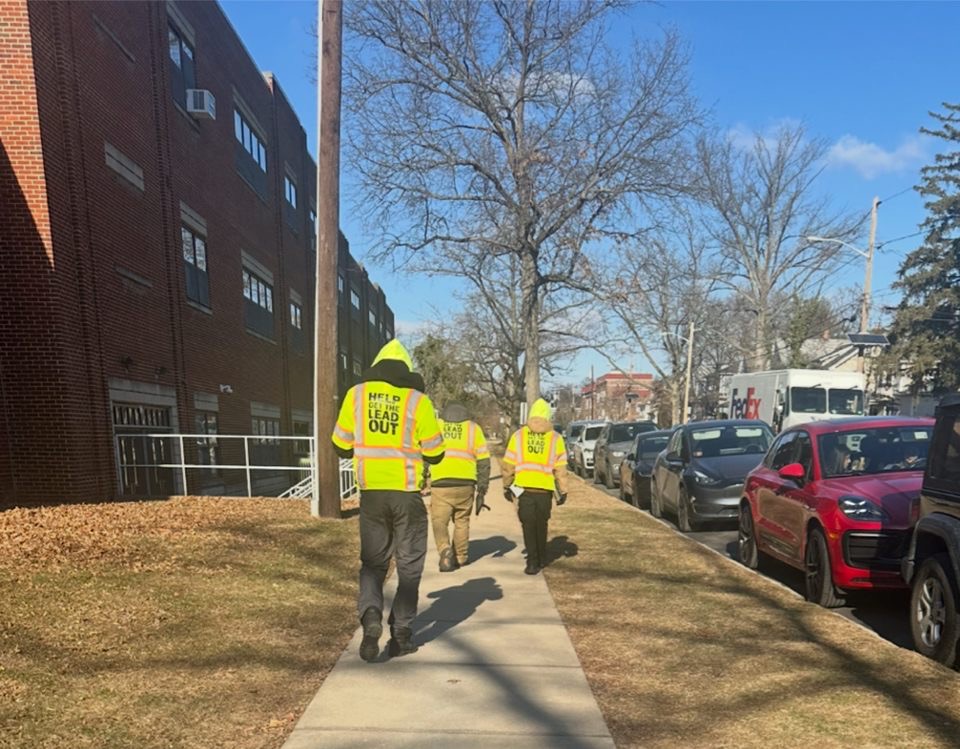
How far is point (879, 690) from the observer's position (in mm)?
4055

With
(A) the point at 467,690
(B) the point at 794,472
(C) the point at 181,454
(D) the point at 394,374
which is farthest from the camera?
(C) the point at 181,454

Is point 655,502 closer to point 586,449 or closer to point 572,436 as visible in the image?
point 586,449

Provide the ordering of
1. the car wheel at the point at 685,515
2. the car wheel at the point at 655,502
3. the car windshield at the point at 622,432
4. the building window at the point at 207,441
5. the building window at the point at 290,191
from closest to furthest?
1. the car wheel at the point at 685,515
2. the car wheel at the point at 655,502
3. the building window at the point at 207,441
4. the car windshield at the point at 622,432
5. the building window at the point at 290,191

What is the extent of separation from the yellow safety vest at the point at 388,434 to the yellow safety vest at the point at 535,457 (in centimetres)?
276

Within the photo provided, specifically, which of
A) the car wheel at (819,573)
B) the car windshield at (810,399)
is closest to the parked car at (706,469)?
the car wheel at (819,573)

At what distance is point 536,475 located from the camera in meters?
7.51

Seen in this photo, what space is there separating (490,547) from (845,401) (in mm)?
18021

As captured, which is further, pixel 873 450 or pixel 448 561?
pixel 448 561

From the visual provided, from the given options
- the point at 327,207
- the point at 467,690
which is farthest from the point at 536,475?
the point at 327,207

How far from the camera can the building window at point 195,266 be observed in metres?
14.8

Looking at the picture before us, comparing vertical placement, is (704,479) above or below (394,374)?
below

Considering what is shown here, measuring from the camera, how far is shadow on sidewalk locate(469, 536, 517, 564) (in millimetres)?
8916

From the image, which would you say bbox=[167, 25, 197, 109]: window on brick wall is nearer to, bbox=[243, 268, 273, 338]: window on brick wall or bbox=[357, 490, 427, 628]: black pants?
bbox=[243, 268, 273, 338]: window on brick wall

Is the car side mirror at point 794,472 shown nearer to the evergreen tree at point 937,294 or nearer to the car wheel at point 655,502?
the car wheel at point 655,502
